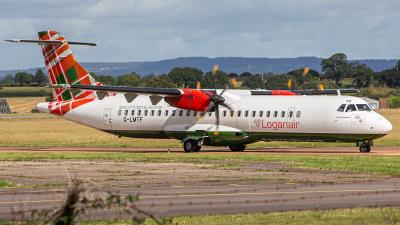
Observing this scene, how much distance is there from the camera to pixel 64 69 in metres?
46.4

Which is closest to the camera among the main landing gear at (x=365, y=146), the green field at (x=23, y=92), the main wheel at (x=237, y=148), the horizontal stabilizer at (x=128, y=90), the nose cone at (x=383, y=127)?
the nose cone at (x=383, y=127)

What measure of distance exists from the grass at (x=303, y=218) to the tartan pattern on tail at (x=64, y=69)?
29.9m

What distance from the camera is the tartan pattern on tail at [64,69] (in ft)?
152

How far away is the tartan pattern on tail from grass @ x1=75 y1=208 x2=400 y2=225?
29925 millimetres

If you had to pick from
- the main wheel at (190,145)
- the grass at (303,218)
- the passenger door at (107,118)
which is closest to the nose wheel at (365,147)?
the main wheel at (190,145)

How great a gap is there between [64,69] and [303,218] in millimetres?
31231

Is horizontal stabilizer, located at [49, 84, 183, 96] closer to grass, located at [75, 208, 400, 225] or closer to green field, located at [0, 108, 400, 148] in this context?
green field, located at [0, 108, 400, 148]

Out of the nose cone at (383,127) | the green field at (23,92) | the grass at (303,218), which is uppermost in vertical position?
the green field at (23,92)

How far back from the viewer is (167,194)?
2141 cm

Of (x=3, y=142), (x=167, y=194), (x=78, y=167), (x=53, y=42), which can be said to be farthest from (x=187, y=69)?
(x=167, y=194)

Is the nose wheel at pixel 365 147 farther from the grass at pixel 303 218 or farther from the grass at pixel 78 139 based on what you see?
the grass at pixel 303 218

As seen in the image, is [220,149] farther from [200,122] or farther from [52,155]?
[52,155]

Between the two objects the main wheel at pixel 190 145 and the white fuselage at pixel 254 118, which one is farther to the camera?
the main wheel at pixel 190 145

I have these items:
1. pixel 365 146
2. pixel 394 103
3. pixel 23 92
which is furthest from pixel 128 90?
pixel 23 92
